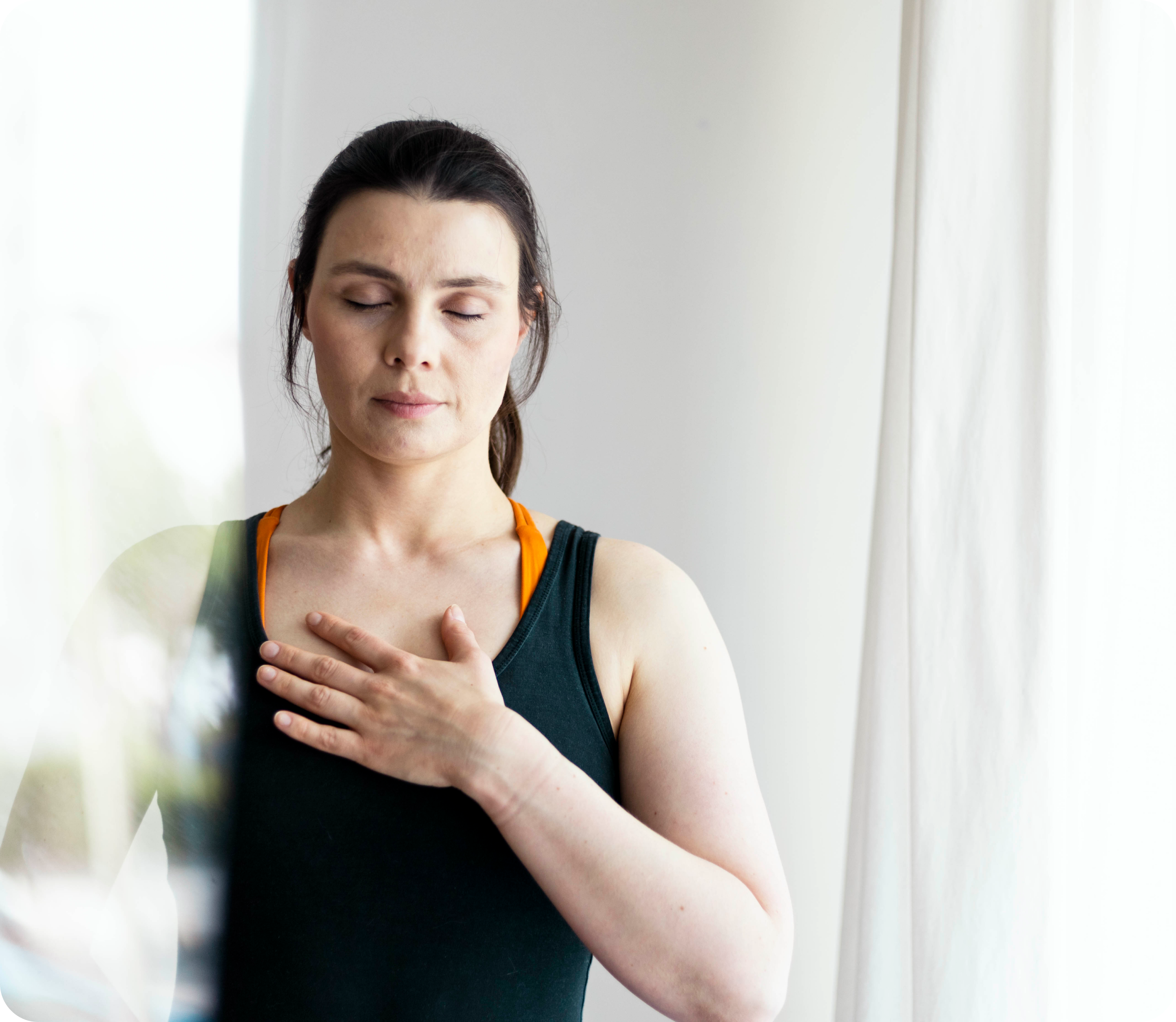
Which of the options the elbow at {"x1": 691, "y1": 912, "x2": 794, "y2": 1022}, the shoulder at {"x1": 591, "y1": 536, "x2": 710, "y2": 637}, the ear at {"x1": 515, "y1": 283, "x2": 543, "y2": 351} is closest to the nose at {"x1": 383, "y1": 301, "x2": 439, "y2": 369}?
the ear at {"x1": 515, "y1": 283, "x2": 543, "y2": 351}

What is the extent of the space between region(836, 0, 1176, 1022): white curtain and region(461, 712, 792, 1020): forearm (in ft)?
1.23

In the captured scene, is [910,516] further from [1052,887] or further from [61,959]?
[61,959]

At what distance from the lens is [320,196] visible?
75cm

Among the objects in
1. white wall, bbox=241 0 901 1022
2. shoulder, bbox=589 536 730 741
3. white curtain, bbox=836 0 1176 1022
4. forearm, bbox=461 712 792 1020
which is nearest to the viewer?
forearm, bbox=461 712 792 1020

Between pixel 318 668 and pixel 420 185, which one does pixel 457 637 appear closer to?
pixel 318 668

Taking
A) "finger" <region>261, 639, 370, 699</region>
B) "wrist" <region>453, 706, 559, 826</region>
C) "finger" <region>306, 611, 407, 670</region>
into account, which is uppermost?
"finger" <region>306, 611, 407, 670</region>

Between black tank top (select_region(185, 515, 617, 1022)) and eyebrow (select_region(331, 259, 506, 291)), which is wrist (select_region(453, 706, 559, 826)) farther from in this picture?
eyebrow (select_region(331, 259, 506, 291))

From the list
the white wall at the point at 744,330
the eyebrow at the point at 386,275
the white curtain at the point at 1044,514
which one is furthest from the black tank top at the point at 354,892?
the white wall at the point at 744,330

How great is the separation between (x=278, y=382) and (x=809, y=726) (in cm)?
78

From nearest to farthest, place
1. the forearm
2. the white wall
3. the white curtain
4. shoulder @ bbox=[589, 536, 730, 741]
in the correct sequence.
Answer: the forearm
shoulder @ bbox=[589, 536, 730, 741]
the white curtain
the white wall

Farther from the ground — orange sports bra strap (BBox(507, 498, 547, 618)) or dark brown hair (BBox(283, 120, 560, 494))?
dark brown hair (BBox(283, 120, 560, 494))

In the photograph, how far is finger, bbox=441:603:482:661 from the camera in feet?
2.24

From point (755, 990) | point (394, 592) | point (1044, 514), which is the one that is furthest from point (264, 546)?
point (1044, 514)

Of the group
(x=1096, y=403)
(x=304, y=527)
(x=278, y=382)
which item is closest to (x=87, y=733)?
(x=304, y=527)
